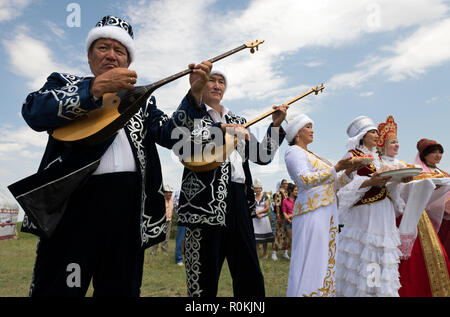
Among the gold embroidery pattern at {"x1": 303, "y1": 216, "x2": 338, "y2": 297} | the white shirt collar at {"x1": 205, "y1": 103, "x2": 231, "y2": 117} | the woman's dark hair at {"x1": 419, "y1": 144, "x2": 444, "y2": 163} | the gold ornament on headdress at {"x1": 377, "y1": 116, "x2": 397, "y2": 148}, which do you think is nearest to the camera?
the white shirt collar at {"x1": 205, "y1": 103, "x2": 231, "y2": 117}

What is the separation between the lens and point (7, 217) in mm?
16609

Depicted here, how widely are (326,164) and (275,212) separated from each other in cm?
703

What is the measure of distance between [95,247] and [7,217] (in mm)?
18012

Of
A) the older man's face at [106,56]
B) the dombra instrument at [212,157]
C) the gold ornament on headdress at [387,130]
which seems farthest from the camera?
the gold ornament on headdress at [387,130]

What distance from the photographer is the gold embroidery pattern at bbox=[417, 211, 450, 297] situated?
4238mm

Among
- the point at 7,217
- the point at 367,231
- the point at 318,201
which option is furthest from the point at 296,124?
the point at 7,217

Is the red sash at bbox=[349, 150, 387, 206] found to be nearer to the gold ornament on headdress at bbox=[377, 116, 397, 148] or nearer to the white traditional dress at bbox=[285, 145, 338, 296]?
the gold ornament on headdress at bbox=[377, 116, 397, 148]

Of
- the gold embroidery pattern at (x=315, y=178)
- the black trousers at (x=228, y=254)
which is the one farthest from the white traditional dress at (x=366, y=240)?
the black trousers at (x=228, y=254)

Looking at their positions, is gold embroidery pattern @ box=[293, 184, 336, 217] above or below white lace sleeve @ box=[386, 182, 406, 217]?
below

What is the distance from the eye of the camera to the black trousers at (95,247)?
170cm

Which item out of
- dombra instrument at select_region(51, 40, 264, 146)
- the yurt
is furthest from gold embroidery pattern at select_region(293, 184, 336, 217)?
the yurt

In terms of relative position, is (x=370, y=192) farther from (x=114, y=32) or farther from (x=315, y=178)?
(x=114, y=32)

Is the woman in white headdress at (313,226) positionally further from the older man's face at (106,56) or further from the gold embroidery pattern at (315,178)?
the older man's face at (106,56)

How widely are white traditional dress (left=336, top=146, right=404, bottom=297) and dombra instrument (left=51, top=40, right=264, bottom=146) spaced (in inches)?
127
